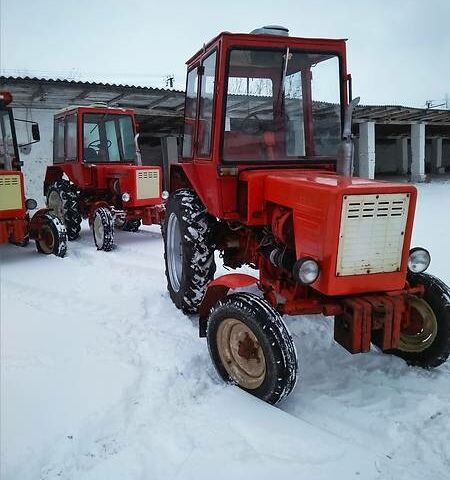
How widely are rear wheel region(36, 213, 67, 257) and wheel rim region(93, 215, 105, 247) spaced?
0.66 metres

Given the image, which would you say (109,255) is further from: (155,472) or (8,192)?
(155,472)

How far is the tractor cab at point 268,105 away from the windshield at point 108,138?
4.62m

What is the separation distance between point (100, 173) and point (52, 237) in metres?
1.68

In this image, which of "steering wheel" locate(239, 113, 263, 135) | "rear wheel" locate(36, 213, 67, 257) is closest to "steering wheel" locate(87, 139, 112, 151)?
"rear wheel" locate(36, 213, 67, 257)

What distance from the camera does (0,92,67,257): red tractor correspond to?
607 cm

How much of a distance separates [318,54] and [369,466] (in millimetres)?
2866

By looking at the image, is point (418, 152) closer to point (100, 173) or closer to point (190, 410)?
point (100, 173)

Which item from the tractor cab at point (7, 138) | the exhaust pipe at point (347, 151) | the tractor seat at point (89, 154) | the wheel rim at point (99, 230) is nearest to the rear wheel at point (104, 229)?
the wheel rim at point (99, 230)

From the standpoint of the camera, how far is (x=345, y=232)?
246 centimetres

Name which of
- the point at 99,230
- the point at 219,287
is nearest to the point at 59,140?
the point at 99,230

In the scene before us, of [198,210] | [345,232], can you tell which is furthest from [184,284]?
[345,232]

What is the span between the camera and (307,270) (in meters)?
2.42

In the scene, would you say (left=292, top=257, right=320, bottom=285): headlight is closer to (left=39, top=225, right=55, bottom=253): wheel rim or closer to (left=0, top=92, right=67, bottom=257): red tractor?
(left=0, top=92, right=67, bottom=257): red tractor

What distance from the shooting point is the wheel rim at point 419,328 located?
2.95 metres
